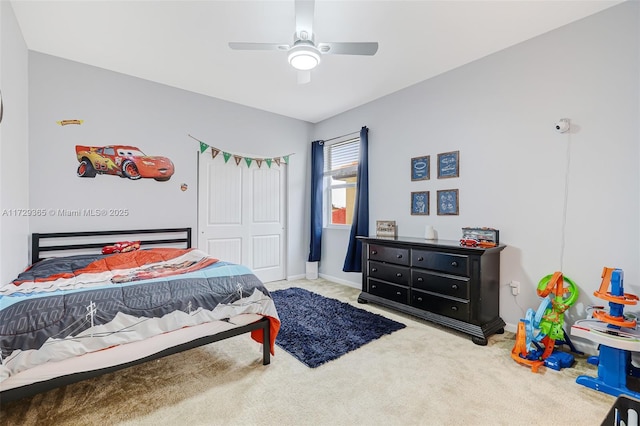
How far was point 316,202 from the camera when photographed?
5000mm

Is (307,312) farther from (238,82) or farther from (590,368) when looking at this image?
(238,82)

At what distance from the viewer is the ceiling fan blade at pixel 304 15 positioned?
1.98 meters

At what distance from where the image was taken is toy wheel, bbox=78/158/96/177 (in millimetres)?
3271

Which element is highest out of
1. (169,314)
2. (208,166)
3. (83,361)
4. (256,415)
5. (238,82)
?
(238,82)

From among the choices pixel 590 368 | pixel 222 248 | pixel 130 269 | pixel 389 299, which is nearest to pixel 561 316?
pixel 590 368

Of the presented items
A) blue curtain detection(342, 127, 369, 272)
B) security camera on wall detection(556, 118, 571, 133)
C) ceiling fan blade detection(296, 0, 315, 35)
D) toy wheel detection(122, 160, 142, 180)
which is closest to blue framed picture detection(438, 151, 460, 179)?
security camera on wall detection(556, 118, 571, 133)

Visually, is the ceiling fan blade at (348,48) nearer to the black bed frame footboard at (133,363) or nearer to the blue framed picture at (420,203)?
the blue framed picture at (420,203)

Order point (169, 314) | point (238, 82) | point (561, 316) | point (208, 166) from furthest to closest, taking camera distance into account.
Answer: point (208, 166) → point (238, 82) → point (561, 316) → point (169, 314)

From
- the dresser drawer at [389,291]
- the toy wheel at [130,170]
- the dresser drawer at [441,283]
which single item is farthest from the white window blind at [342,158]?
the toy wheel at [130,170]

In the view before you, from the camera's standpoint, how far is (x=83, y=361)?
1.63 meters

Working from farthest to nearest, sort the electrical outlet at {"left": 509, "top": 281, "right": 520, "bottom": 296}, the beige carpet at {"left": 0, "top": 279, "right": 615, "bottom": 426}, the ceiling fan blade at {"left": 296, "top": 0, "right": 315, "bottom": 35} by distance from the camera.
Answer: the electrical outlet at {"left": 509, "top": 281, "right": 520, "bottom": 296}, the ceiling fan blade at {"left": 296, "top": 0, "right": 315, "bottom": 35}, the beige carpet at {"left": 0, "top": 279, "right": 615, "bottom": 426}

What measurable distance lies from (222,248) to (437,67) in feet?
12.0

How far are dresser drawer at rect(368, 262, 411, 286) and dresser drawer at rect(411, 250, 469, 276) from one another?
16 cm

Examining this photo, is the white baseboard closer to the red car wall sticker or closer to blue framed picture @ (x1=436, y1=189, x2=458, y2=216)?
the red car wall sticker
